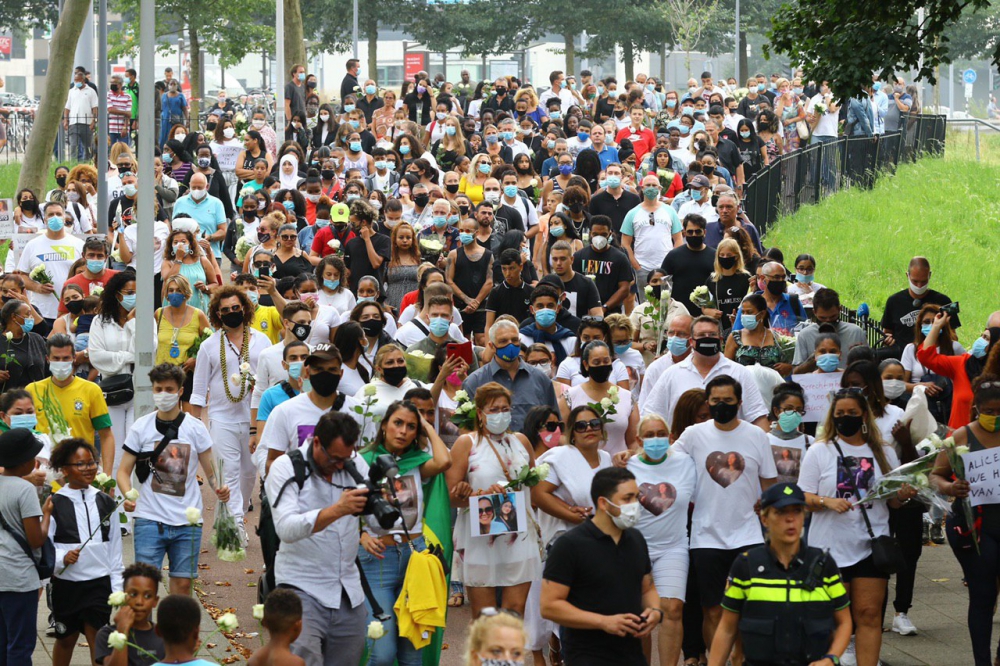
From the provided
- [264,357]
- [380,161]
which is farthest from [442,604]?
[380,161]

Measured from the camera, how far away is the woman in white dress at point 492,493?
30.4 ft

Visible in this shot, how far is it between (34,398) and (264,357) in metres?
1.63

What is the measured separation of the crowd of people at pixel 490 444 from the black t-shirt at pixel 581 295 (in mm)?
28

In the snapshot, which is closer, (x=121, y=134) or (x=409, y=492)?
(x=409, y=492)

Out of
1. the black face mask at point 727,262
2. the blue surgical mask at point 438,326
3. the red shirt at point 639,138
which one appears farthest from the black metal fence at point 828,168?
the blue surgical mask at point 438,326

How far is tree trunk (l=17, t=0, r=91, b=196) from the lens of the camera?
27141 mm

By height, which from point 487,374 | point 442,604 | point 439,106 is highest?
point 439,106

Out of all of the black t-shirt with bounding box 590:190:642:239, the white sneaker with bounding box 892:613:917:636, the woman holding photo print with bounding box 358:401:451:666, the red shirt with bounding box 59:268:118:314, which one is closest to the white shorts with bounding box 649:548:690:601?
Result: the woman holding photo print with bounding box 358:401:451:666

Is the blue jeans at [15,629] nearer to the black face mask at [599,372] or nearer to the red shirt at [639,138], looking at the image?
the black face mask at [599,372]

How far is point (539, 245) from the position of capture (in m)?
18.4

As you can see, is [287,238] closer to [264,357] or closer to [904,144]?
[264,357]

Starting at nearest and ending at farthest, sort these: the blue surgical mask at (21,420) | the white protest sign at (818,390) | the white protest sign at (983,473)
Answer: the white protest sign at (983,473) → the blue surgical mask at (21,420) → the white protest sign at (818,390)

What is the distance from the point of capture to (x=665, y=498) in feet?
30.2

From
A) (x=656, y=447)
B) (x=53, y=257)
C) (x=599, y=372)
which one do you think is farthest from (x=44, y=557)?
(x=53, y=257)
